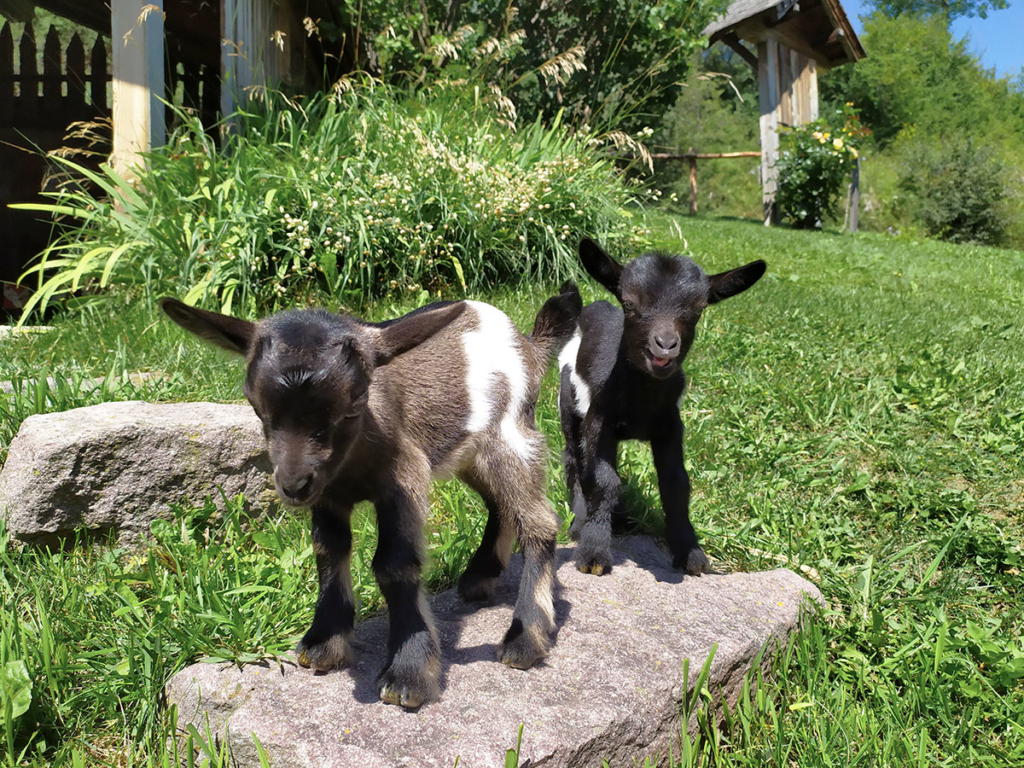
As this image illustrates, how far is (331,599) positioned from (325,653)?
0.16 metres

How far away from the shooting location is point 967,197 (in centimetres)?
2292

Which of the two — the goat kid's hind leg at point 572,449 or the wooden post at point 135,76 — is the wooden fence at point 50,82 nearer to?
the wooden post at point 135,76

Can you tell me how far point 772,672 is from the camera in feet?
9.98

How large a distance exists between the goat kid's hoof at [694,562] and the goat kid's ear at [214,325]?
6.46ft

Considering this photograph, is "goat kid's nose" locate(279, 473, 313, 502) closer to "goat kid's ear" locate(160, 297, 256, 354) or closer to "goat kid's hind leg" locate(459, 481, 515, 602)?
"goat kid's ear" locate(160, 297, 256, 354)

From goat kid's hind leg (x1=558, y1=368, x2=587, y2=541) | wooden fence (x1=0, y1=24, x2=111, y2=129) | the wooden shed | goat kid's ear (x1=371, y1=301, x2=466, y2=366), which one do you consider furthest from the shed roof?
goat kid's ear (x1=371, y1=301, x2=466, y2=366)

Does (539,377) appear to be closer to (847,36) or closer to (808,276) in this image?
(808,276)

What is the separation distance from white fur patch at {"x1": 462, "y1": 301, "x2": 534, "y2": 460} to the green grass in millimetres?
900

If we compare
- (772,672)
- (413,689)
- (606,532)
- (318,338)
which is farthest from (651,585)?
(318,338)

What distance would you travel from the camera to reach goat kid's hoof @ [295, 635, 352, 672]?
8.45 feet

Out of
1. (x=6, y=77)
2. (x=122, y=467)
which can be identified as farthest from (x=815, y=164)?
(x=122, y=467)

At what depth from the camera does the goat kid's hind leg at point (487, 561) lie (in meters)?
3.13

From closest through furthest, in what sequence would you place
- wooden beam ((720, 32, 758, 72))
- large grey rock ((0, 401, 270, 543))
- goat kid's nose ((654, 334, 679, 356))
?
goat kid's nose ((654, 334, 679, 356)) < large grey rock ((0, 401, 270, 543)) < wooden beam ((720, 32, 758, 72))

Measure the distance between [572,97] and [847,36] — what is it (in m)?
7.54
